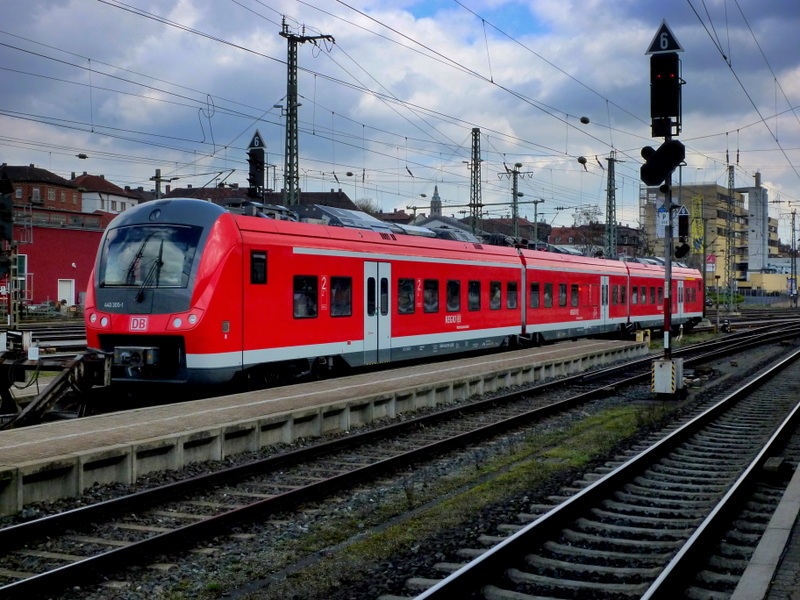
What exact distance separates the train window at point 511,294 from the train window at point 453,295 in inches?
134

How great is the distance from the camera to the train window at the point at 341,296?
17.1 metres

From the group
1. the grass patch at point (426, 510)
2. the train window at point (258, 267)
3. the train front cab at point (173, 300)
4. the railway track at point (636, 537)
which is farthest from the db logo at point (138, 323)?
the railway track at point (636, 537)

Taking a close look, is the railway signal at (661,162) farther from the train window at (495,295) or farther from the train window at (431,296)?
the train window at (495,295)

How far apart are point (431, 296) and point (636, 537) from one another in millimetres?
13716

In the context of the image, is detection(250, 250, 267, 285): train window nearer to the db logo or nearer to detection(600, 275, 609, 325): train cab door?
the db logo

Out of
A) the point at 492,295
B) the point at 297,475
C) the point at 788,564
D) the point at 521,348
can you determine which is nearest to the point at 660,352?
the point at 521,348

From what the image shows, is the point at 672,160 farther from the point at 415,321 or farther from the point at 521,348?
the point at 521,348

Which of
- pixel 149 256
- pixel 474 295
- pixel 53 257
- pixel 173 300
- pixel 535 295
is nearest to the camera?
pixel 173 300

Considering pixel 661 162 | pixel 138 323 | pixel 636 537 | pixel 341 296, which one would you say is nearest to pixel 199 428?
pixel 138 323

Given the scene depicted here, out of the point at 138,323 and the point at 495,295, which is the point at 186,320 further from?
the point at 495,295

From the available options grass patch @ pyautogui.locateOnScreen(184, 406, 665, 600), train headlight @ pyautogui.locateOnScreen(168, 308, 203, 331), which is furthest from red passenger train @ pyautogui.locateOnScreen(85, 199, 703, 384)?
grass patch @ pyautogui.locateOnScreen(184, 406, 665, 600)

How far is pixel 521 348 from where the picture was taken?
27.8 meters

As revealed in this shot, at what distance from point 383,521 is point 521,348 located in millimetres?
20000

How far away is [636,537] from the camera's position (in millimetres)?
7547
